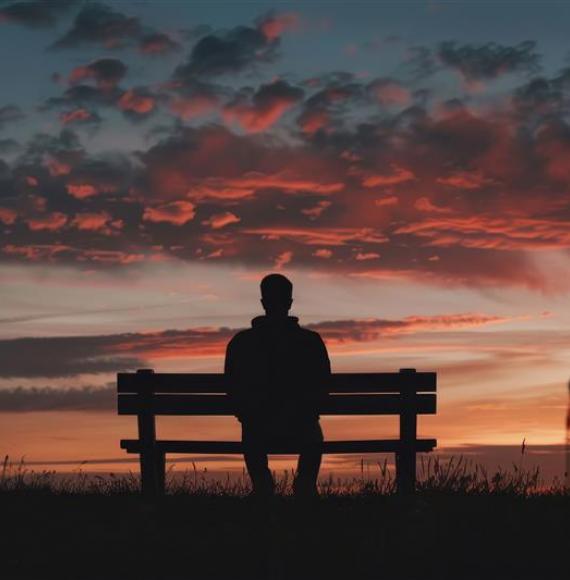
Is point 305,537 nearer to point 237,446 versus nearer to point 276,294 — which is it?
point 276,294

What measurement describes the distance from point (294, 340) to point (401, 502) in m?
2.45

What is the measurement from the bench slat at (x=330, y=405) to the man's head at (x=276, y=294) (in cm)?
422

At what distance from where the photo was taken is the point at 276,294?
9.45m

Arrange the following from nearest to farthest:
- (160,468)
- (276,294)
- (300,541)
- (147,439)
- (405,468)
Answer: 1. (300,541)
2. (276,294)
3. (405,468)
4. (160,468)
5. (147,439)

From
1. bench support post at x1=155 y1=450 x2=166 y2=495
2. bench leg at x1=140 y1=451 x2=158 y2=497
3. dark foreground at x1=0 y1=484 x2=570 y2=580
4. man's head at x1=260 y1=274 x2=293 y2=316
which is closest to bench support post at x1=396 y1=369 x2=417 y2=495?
dark foreground at x1=0 y1=484 x2=570 y2=580

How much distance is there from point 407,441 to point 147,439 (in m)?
3.50

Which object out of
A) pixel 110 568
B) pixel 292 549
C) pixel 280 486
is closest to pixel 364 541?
pixel 292 549

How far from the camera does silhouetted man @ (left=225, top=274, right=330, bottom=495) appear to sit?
9.52m

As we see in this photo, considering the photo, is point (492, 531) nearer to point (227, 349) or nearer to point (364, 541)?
point (364, 541)

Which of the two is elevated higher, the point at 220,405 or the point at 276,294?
the point at 276,294

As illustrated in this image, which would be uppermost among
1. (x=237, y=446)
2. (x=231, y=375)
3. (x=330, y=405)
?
(x=231, y=375)

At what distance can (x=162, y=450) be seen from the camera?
1380cm

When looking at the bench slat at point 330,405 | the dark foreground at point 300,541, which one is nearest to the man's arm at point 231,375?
the dark foreground at point 300,541

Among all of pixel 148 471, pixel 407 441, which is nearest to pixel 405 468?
pixel 407 441
